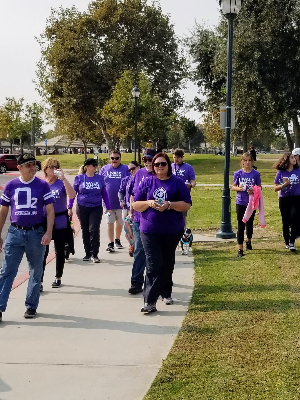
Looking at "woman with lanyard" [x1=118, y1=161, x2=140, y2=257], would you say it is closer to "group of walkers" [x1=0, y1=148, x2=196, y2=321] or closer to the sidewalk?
the sidewalk

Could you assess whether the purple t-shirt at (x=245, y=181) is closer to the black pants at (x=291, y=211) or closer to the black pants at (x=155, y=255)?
the black pants at (x=291, y=211)

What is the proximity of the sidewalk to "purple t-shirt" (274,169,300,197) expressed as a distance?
249cm

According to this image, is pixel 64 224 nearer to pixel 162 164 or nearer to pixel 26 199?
pixel 26 199

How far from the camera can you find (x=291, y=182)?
355 inches

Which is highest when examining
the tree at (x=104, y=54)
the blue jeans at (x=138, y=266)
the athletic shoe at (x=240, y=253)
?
the tree at (x=104, y=54)

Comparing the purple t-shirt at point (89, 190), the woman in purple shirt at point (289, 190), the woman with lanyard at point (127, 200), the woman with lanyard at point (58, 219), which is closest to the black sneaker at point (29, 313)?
the woman with lanyard at point (58, 219)

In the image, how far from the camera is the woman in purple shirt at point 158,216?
5789 millimetres

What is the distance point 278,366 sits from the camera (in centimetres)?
434

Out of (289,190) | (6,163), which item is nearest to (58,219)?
(289,190)

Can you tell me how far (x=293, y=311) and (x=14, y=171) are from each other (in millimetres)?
40372

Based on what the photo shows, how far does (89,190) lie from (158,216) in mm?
3094

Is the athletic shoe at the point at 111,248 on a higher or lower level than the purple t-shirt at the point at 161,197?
lower

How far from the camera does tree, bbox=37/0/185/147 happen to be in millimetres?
42281

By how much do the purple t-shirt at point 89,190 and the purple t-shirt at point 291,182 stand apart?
9.66 ft
